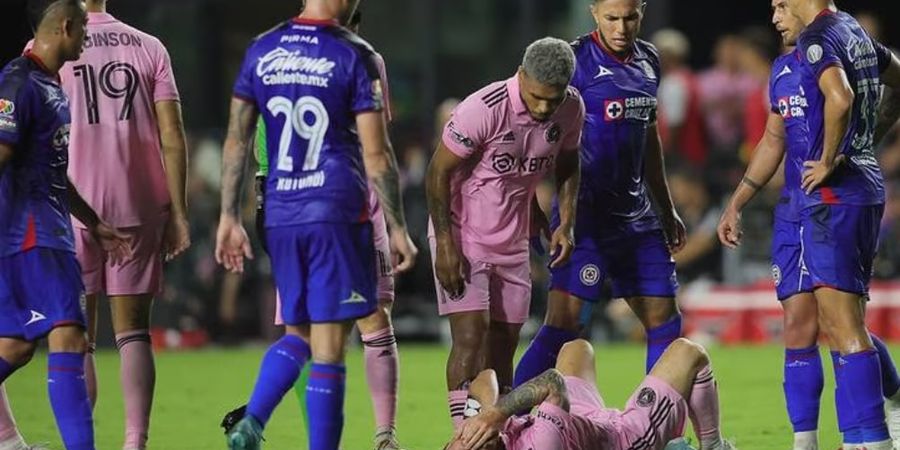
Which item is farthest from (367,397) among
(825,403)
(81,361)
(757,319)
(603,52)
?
(757,319)

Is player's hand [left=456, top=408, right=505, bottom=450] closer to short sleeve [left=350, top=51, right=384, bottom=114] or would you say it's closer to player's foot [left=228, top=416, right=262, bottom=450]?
player's foot [left=228, top=416, right=262, bottom=450]

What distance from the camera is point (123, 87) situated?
936 centimetres

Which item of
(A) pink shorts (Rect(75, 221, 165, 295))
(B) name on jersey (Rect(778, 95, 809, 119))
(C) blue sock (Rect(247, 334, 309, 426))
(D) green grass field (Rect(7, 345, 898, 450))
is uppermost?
(B) name on jersey (Rect(778, 95, 809, 119))

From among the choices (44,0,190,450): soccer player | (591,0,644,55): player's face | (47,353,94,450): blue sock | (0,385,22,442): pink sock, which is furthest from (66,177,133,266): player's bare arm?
(591,0,644,55): player's face

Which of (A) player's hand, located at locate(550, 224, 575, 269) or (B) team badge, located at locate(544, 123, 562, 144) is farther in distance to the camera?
(A) player's hand, located at locate(550, 224, 575, 269)

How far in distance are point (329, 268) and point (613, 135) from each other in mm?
2575

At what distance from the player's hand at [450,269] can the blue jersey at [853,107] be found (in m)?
1.85

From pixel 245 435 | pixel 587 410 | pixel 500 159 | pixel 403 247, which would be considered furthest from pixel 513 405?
pixel 500 159

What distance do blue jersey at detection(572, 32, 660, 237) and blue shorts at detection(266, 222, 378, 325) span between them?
2.30 m

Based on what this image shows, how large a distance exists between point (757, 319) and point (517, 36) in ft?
18.3

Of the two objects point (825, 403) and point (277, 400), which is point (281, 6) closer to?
point (825, 403)

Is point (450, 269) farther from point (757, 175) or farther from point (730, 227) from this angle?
point (757, 175)

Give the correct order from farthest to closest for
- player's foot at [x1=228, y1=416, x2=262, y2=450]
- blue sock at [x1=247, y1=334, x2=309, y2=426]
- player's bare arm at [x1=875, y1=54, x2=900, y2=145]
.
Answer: player's bare arm at [x1=875, y1=54, x2=900, y2=145], blue sock at [x1=247, y1=334, x2=309, y2=426], player's foot at [x1=228, y1=416, x2=262, y2=450]

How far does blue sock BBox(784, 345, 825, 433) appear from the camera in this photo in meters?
9.50
